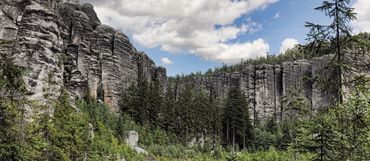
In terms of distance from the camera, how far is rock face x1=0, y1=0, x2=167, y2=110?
33.8m

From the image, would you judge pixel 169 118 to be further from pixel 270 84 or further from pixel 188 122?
pixel 270 84

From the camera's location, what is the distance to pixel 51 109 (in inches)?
1236

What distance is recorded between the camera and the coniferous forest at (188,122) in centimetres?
1254

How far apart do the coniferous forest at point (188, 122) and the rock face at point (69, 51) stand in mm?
1692

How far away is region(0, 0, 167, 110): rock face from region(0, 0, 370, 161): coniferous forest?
1692mm

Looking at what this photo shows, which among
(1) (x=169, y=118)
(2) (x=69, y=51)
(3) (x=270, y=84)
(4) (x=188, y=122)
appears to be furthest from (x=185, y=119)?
(3) (x=270, y=84)

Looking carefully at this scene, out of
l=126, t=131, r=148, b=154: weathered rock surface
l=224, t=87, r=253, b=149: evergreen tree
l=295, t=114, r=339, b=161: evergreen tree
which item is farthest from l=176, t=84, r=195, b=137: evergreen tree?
l=295, t=114, r=339, b=161: evergreen tree

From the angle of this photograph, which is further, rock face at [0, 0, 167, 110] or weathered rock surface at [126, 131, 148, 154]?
weathered rock surface at [126, 131, 148, 154]

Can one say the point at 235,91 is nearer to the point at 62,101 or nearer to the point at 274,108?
the point at 274,108

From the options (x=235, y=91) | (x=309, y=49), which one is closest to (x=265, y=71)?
(x=235, y=91)

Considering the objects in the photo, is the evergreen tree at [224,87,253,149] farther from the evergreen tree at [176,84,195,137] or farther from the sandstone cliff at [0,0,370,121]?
the sandstone cliff at [0,0,370,121]

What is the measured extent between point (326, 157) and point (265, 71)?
103 metres

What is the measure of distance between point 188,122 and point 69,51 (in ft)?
84.8

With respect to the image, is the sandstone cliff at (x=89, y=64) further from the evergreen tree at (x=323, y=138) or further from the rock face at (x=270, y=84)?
the evergreen tree at (x=323, y=138)
